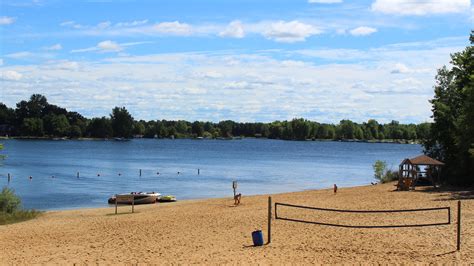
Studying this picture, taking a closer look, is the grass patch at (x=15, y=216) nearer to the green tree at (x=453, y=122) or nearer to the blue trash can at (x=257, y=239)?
the blue trash can at (x=257, y=239)

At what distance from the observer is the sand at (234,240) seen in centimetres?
1673

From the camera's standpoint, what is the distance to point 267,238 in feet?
63.7

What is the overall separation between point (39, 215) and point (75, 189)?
2193 centimetres

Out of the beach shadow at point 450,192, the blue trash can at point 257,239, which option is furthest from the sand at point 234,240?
the beach shadow at point 450,192

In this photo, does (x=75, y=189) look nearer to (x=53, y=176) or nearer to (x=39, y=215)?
(x=53, y=176)

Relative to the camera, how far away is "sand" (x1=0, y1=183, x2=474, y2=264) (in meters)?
16.7

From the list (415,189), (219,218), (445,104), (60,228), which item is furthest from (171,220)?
(445,104)

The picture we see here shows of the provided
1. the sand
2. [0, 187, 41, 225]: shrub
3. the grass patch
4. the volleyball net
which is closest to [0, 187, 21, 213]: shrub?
[0, 187, 41, 225]: shrub

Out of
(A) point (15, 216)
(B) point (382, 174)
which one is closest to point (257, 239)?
(A) point (15, 216)

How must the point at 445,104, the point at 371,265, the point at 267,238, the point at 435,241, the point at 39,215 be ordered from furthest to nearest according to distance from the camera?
1. the point at 445,104
2. the point at 39,215
3. the point at 267,238
4. the point at 435,241
5. the point at 371,265

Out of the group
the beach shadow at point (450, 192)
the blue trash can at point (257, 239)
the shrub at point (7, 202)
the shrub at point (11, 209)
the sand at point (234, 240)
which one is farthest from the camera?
the shrub at point (7, 202)

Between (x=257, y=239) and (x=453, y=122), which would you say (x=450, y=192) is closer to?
(x=453, y=122)

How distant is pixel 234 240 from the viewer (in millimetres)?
19828

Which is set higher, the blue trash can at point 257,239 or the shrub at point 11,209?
the blue trash can at point 257,239
